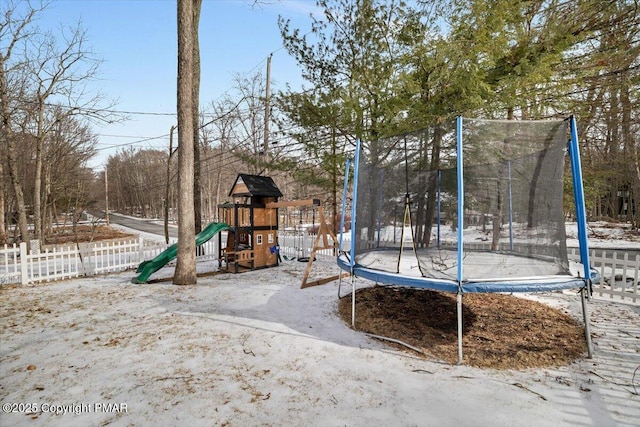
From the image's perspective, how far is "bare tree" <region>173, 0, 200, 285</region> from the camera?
262 inches

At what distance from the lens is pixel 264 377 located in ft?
10.1

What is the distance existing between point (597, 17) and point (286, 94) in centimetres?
675

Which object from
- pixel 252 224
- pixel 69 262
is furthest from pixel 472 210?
pixel 69 262

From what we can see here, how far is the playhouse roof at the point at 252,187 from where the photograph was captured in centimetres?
835

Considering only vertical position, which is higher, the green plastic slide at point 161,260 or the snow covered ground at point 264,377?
the green plastic slide at point 161,260

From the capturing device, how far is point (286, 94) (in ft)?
27.6

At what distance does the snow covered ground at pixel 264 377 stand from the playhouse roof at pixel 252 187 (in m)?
3.92

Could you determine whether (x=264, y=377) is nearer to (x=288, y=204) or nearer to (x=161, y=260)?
(x=288, y=204)

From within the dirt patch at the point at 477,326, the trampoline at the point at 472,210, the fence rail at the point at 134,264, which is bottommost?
the dirt patch at the point at 477,326

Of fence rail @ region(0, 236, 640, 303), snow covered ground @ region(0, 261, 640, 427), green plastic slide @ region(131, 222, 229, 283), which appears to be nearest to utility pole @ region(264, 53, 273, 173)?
green plastic slide @ region(131, 222, 229, 283)

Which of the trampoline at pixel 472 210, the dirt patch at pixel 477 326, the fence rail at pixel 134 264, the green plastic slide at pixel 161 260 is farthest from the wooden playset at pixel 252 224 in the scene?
the trampoline at pixel 472 210

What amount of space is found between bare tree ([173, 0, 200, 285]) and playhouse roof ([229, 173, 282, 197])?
1752mm

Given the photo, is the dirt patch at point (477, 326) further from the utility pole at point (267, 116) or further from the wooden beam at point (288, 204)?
the utility pole at point (267, 116)

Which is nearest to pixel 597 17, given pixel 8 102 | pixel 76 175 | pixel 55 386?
pixel 55 386
